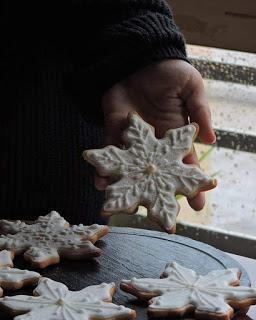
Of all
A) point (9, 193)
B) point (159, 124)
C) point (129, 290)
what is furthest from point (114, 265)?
point (9, 193)

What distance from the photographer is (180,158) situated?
3.82ft

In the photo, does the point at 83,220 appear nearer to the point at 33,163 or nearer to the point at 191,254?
the point at 33,163

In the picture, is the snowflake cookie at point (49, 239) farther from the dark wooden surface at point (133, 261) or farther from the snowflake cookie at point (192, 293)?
the snowflake cookie at point (192, 293)

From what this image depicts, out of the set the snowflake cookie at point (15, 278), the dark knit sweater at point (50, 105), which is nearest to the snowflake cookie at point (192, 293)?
the snowflake cookie at point (15, 278)

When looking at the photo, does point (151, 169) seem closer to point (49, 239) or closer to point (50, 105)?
point (49, 239)

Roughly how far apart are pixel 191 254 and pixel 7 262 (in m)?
0.27

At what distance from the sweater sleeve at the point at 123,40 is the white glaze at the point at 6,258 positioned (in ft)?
0.87

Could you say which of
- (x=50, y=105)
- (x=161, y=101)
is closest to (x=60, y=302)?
(x=161, y=101)

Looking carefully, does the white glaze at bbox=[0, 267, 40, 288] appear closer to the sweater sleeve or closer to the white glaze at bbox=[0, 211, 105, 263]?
the white glaze at bbox=[0, 211, 105, 263]

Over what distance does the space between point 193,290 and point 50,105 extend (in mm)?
473

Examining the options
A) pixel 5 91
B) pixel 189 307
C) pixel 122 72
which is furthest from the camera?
pixel 5 91

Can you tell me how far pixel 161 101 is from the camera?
1.21 meters

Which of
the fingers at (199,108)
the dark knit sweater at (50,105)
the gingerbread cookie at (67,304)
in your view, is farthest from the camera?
the dark knit sweater at (50,105)

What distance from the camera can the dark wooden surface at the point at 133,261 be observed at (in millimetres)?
1196
